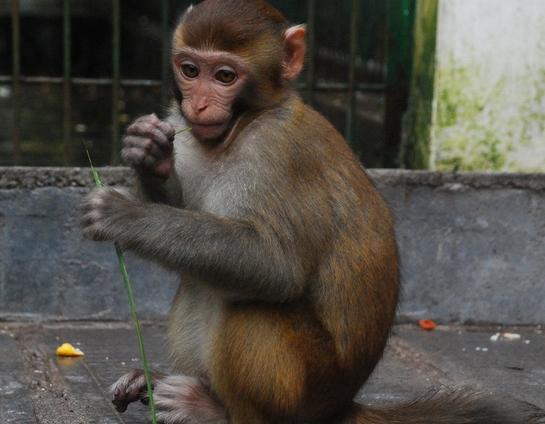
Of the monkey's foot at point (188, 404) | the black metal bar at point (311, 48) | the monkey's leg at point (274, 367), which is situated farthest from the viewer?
the black metal bar at point (311, 48)

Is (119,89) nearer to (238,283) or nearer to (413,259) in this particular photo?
(413,259)

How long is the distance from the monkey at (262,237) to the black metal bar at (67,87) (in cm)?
202

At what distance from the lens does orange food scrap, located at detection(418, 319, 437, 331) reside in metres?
6.73

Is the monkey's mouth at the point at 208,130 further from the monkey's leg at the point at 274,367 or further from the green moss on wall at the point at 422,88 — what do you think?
the green moss on wall at the point at 422,88

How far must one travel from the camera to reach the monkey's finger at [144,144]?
4684mm

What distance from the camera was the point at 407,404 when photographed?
4957 millimetres

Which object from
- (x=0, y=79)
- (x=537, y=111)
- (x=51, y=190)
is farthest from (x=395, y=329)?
(x=0, y=79)

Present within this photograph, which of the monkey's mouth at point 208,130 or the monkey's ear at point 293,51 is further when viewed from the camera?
the monkey's ear at point 293,51

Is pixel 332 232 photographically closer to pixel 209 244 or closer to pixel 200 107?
pixel 209 244

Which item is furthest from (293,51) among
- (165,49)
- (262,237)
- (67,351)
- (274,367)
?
(165,49)

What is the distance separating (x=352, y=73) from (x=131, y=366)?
6.29 ft

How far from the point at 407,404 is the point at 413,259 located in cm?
184

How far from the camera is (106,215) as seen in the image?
4605 millimetres

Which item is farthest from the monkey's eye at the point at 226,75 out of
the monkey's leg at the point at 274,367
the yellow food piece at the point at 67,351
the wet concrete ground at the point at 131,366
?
the yellow food piece at the point at 67,351
